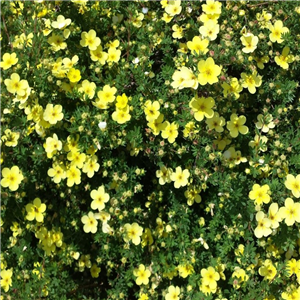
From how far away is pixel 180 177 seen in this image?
272cm

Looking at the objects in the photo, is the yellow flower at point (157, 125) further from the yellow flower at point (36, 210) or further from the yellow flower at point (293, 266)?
the yellow flower at point (293, 266)

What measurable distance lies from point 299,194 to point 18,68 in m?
2.11

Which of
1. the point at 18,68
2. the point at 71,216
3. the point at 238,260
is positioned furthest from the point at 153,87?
the point at 238,260

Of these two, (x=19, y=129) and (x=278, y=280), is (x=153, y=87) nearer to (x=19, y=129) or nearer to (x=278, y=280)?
(x=19, y=129)

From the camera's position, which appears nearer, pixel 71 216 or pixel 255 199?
pixel 255 199

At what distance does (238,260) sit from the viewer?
8.93ft

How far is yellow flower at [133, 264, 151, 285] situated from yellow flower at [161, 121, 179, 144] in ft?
3.07

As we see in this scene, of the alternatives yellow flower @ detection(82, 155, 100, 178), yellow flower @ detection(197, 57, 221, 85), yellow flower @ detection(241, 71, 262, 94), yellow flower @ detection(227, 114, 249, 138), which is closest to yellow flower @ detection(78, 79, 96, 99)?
yellow flower @ detection(82, 155, 100, 178)

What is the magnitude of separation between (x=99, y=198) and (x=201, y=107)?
0.94 meters

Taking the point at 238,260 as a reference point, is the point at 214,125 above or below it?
above

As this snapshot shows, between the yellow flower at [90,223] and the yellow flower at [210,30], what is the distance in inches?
59.8

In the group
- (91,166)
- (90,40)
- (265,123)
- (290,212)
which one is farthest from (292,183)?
(90,40)

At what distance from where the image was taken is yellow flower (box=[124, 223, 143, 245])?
8.63ft

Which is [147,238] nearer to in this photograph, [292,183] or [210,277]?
[210,277]
